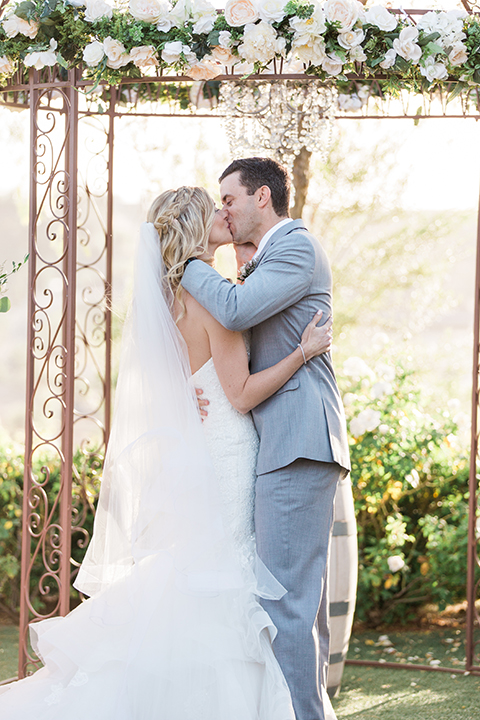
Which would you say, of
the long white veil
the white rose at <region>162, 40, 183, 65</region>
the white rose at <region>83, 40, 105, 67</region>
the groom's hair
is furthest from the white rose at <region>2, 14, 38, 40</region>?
the long white veil

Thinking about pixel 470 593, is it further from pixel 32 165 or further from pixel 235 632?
pixel 32 165

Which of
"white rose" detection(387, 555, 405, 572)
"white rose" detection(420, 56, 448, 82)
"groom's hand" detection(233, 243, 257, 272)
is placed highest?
"white rose" detection(420, 56, 448, 82)

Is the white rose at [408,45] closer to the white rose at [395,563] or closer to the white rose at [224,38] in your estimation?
the white rose at [224,38]

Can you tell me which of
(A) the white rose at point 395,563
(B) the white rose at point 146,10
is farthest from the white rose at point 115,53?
(A) the white rose at point 395,563

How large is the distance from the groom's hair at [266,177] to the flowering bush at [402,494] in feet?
6.57

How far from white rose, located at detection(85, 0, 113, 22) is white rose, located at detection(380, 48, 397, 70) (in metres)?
1.15


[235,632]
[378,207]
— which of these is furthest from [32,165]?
[378,207]

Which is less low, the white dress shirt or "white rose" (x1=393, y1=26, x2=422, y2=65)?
"white rose" (x1=393, y1=26, x2=422, y2=65)

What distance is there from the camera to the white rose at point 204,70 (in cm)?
317

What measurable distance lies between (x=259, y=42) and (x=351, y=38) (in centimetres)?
37

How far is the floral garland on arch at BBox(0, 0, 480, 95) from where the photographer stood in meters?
3.02

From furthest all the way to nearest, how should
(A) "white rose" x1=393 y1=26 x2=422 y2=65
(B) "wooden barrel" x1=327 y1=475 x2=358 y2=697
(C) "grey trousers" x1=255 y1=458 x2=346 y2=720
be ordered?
(B) "wooden barrel" x1=327 y1=475 x2=358 y2=697 < (A) "white rose" x1=393 y1=26 x2=422 y2=65 < (C) "grey trousers" x1=255 y1=458 x2=346 y2=720

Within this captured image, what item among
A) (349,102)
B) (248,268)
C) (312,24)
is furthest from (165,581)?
(349,102)

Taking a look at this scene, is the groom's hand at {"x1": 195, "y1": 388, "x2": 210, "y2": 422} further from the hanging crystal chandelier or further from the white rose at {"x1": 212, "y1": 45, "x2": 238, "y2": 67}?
the hanging crystal chandelier
